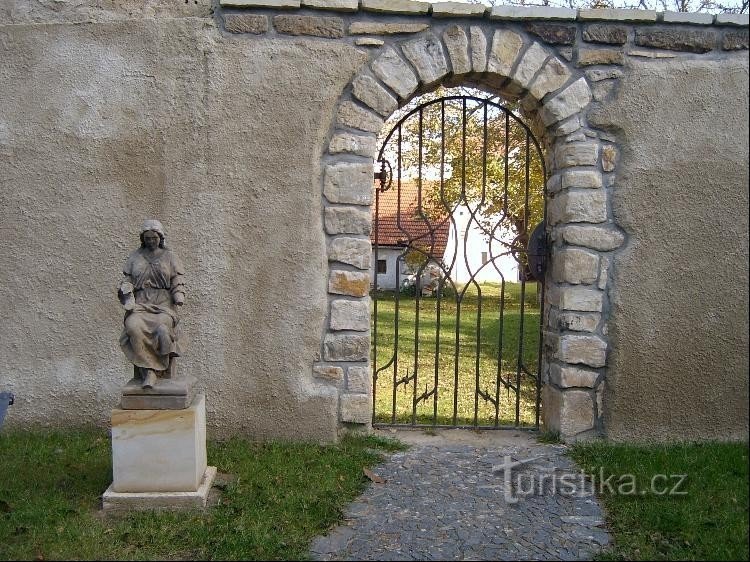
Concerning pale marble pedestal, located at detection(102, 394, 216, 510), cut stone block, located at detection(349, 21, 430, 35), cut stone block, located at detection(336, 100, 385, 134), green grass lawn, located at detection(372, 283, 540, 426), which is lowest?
green grass lawn, located at detection(372, 283, 540, 426)

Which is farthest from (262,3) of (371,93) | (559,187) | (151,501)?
(151,501)

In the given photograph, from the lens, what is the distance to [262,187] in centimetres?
436

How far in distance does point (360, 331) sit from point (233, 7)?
88.4 inches

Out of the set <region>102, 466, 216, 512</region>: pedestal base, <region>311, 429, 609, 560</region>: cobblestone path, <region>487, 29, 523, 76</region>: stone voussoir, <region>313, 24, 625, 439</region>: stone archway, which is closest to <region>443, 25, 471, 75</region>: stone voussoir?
<region>313, 24, 625, 439</region>: stone archway

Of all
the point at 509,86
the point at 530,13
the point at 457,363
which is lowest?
the point at 457,363

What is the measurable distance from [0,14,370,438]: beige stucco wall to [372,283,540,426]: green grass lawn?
0.78 metres

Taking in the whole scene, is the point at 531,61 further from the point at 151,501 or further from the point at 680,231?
the point at 151,501

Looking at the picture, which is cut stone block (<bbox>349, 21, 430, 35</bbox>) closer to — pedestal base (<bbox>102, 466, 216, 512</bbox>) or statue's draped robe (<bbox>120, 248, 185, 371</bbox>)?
statue's draped robe (<bbox>120, 248, 185, 371</bbox>)

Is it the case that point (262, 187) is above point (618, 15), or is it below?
below

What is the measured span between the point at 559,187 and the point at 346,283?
5.17ft

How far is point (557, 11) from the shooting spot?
169 inches

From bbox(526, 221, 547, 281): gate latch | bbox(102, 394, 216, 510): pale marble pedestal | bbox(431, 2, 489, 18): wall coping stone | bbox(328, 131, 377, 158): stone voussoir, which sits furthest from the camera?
bbox(526, 221, 547, 281): gate latch

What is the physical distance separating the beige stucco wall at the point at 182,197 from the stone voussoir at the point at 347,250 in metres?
0.09

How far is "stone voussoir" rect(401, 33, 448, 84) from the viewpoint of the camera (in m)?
4.33
